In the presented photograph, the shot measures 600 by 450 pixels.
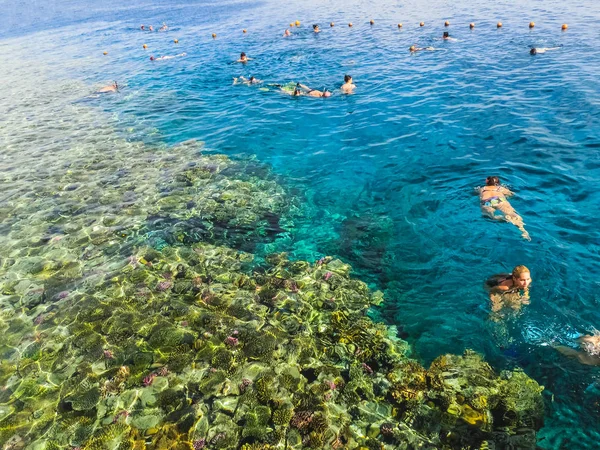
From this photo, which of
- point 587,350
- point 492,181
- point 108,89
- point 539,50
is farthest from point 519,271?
point 108,89

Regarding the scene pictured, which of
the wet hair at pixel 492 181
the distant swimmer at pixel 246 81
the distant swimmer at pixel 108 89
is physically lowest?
the wet hair at pixel 492 181

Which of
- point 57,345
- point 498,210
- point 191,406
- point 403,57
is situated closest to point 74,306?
point 57,345

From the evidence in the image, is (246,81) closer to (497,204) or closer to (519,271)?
(497,204)

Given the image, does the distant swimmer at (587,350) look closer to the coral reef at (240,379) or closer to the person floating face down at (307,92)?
the coral reef at (240,379)

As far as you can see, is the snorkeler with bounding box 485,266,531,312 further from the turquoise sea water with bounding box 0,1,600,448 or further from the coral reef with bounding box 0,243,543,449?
the coral reef with bounding box 0,243,543,449

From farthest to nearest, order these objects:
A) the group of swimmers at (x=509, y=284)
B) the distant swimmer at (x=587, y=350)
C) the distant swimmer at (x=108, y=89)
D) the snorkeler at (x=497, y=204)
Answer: the distant swimmer at (x=108, y=89)
the snorkeler at (x=497, y=204)
the group of swimmers at (x=509, y=284)
the distant swimmer at (x=587, y=350)

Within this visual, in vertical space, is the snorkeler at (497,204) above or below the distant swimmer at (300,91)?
below

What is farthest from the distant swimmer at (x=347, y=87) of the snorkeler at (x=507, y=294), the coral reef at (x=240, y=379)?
the snorkeler at (x=507, y=294)
